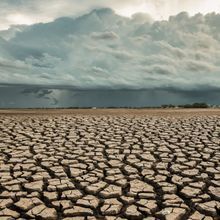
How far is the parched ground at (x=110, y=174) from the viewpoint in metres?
3.78

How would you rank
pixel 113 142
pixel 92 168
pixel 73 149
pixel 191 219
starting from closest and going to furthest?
pixel 191 219 → pixel 92 168 → pixel 73 149 → pixel 113 142

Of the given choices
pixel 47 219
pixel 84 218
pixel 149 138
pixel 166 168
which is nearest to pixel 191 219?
pixel 84 218

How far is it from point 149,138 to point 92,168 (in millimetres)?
2589

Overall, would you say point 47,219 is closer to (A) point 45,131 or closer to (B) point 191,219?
(B) point 191,219

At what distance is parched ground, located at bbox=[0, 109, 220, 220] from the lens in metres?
3.78

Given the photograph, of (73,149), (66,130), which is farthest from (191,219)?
(66,130)

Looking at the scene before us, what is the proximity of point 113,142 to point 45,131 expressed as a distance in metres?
2.02

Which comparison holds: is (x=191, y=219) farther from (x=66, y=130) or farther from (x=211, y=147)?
(x=66, y=130)

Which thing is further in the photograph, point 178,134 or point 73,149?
point 178,134

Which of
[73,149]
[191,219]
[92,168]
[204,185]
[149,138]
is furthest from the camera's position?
[149,138]

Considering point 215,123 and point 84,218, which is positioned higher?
point 215,123

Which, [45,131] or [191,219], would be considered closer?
[191,219]

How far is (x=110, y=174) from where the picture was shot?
195 inches

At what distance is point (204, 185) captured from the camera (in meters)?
4.52
